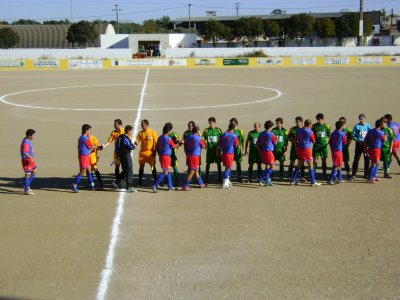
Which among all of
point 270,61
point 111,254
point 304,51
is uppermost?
point 304,51

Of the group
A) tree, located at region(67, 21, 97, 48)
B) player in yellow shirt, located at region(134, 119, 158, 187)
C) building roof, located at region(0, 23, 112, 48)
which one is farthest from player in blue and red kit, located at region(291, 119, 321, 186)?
building roof, located at region(0, 23, 112, 48)

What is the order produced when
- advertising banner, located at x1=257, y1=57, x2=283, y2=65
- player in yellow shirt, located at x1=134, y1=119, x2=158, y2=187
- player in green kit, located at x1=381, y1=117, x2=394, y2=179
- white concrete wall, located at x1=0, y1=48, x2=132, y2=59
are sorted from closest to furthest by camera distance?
player in yellow shirt, located at x1=134, y1=119, x2=158, y2=187 → player in green kit, located at x1=381, y1=117, x2=394, y2=179 → advertising banner, located at x1=257, y1=57, x2=283, y2=65 → white concrete wall, located at x1=0, y1=48, x2=132, y2=59

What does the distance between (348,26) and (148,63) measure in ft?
155

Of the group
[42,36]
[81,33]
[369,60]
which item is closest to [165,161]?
[369,60]

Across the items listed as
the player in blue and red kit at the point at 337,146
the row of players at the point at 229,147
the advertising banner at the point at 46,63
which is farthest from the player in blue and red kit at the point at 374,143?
the advertising banner at the point at 46,63

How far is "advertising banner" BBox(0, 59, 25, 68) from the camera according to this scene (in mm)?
55531

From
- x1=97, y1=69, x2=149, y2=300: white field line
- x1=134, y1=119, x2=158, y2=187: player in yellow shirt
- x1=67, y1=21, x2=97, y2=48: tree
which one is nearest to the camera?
x1=97, y1=69, x2=149, y2=300: white field line

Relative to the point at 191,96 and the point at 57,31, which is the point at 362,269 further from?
the point at 57,31

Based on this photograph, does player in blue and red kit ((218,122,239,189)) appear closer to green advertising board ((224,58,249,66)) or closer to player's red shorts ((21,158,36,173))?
player's red shorts ((21,158,36,173))

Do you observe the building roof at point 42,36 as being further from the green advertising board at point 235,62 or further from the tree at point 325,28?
the green advertising board at point 235,62

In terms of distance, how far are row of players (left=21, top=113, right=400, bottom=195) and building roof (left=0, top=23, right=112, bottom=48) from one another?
9430cm

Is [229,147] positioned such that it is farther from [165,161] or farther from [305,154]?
[305,154]

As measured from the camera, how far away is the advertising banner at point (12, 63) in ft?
182

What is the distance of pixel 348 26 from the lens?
89.7 meters
